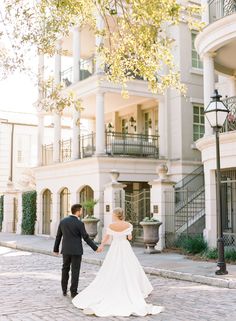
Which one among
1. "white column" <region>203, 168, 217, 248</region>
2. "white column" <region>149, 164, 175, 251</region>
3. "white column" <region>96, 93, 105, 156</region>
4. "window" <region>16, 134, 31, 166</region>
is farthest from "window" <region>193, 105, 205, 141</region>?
"window" <region>16, 134, 31, 166</region>

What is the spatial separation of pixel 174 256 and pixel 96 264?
2416 mm

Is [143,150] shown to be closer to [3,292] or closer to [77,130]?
[77,130]

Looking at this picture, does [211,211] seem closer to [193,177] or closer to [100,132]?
[193,177]

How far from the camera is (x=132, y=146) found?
21.1 meters

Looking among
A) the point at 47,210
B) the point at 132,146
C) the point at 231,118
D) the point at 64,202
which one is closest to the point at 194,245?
the point at 231,118

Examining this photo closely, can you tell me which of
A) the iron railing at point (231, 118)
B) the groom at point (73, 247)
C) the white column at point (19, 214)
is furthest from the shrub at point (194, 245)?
the white column at point (19, 214)

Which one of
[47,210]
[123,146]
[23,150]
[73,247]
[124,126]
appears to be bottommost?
[73,247]

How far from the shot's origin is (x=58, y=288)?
934cm

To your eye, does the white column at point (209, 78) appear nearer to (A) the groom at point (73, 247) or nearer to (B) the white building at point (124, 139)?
(B) the white building at point (124, 139)

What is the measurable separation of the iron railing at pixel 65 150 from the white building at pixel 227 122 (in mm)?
9281

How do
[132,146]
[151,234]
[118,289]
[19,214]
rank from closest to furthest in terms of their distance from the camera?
[118,289] → [151,234] → [132,146] → [19,214]

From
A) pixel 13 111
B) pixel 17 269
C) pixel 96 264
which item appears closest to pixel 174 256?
pixel 96 264

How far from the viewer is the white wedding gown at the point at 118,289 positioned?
7133 millimetres

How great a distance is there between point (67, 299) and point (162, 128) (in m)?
14.5
